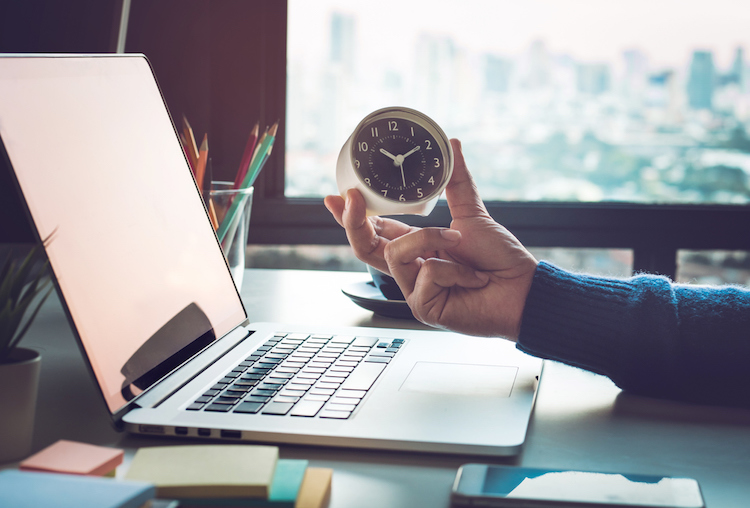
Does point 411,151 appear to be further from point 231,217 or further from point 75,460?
point 75,460

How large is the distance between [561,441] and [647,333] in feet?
0.63

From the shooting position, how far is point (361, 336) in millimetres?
834

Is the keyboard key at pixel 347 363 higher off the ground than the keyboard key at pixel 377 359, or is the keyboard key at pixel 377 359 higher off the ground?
the keyboard key at pixel 347 363

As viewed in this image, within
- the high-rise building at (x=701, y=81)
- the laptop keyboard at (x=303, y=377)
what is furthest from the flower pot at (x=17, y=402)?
the high-rise building at (x=701, y=81)

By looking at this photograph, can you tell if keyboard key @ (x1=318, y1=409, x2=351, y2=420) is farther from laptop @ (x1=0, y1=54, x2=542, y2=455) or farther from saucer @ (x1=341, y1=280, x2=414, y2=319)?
saucer @ (x1=341, y1=280, x2=414, y2=319)

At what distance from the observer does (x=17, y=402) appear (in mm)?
508

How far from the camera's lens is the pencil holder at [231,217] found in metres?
0.99

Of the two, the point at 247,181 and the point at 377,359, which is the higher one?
the point at 247,181

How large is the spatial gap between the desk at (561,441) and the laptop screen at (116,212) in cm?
8

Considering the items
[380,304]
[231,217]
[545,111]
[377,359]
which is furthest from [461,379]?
[545,111]

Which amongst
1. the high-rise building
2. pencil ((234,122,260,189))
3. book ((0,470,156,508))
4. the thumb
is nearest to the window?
the high-rise building

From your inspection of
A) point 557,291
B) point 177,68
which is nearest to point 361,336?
point 557,291

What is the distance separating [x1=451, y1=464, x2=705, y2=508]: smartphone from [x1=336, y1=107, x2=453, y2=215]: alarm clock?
1.13 ft

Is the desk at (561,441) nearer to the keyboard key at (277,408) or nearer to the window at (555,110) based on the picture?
the keyboard key at (277,408)
